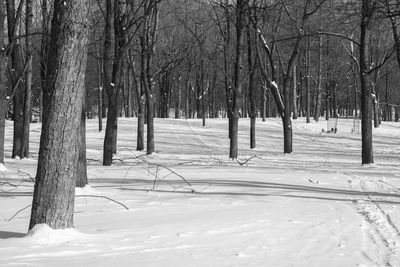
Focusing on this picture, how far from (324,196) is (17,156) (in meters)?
14.0

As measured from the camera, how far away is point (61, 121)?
5516 mm

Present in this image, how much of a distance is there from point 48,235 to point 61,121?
1.29m

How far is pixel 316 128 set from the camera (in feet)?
143

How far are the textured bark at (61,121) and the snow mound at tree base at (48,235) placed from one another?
0.08 m

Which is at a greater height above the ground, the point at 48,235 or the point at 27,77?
the point at 27,77

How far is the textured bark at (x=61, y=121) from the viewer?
18.0 feet

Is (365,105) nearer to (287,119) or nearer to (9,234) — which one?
(287,119)

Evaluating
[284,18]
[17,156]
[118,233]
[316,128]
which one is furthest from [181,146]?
[118,233]

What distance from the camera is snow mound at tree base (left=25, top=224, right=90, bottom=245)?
5309 millimetres

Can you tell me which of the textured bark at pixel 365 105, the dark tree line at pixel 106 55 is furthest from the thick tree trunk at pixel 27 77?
Result: the textured bark at pixel 365 105

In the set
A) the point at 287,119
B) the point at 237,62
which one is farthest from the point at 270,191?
the point at 287,119

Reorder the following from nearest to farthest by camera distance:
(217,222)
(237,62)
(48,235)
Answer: (48,235)
(217,222)
(237,62)

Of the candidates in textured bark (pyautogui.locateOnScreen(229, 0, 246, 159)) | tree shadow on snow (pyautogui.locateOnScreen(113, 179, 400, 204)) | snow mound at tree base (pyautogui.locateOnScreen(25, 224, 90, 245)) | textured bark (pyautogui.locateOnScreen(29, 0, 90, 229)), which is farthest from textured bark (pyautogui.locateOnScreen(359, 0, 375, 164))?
snow mound at tree base (pyautogui.locateOnScreen(25, 224, 90, 245))

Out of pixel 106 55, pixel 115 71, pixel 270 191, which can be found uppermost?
pixel 106 55
